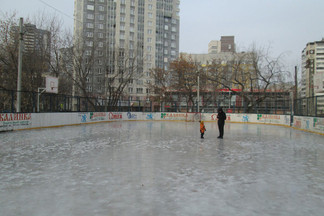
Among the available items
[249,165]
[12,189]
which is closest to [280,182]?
[249,165]

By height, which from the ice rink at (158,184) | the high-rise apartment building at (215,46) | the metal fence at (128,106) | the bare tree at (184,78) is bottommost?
the ice rink at (158,184)

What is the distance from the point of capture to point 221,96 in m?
50.1

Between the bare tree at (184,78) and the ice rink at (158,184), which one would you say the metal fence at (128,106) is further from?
the ice rink at (158,184)

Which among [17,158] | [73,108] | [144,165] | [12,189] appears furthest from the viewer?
[73,108]

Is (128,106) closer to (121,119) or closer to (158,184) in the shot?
(121,119)

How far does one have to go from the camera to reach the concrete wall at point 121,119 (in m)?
18.7

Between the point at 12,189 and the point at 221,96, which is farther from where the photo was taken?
the point at 221,96

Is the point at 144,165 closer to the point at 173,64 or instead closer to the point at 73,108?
the point at 73,108

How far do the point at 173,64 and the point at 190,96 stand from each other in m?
7.03

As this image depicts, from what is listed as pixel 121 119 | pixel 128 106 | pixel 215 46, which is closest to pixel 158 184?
pixel 121 119

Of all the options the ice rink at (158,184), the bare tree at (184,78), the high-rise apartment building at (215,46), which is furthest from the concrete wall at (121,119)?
the high-rise apartment building at (215,46)

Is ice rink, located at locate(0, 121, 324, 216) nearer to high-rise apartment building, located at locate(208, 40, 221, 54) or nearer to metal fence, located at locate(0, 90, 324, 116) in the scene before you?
metal fence, located at locate(0, 90, 324, 116)

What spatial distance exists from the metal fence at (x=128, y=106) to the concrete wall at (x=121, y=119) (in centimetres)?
55

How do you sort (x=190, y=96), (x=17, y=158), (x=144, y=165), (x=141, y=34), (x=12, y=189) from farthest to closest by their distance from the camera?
(x=141, y=34) → (x=190, y=96) → (x=17, y=158) → (x=144, y=165) → (x=12, y=189)
